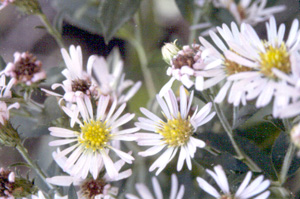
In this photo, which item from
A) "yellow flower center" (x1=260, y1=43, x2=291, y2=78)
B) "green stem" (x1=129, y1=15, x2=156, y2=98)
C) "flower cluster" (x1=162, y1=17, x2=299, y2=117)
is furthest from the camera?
"green stem" (x1=129, y1=15, x2=156, y2=98)

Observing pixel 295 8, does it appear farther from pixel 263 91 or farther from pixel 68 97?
pixel 68 97

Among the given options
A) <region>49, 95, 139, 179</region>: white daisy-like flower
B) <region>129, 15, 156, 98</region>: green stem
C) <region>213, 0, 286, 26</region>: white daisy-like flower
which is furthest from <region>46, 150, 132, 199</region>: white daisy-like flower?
<region>213, 0, 286, 26</region>: white daisy-like flower

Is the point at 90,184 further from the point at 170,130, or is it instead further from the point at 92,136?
the point at 170,130

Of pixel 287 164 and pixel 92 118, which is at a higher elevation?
pixel 92 118

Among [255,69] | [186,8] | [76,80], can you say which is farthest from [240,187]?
[186,8]

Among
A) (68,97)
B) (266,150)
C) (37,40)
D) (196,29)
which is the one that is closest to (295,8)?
(196,29)

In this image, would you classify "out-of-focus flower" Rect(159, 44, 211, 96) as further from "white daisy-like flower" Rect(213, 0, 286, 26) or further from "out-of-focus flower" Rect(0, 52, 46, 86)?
"white daisy-like flower" Rect(213, 0, 286, 26)
